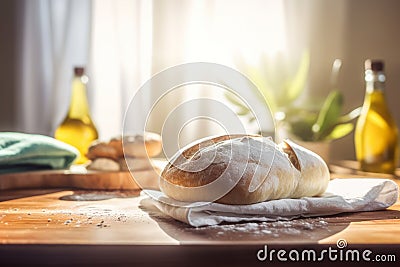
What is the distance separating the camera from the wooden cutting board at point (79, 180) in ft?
4.19

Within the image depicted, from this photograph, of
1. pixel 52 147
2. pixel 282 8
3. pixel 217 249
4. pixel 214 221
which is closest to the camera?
pixel 217 249

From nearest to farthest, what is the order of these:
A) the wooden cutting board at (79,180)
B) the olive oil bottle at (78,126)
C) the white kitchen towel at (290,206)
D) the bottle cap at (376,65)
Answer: the white kitchen towel at (290,206) < the wooden cutting board at (79,180) < the bottle cap at (376,65) < the olive oil bottle at (78,126)

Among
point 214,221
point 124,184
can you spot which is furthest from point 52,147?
point 214,221

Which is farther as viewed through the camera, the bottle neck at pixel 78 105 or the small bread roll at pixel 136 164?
the bottle neck at pixel 78 105

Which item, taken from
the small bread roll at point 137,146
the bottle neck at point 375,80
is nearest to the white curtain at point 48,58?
the small bread roll at point 137,146

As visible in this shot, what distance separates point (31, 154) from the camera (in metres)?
1.35

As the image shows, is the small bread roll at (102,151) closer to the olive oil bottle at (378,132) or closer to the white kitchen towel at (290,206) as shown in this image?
the white kitchen towel at (290,206)

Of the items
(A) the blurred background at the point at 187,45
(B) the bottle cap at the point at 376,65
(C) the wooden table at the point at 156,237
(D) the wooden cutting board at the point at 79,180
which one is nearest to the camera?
(C) the wooden table at the point at 156,237

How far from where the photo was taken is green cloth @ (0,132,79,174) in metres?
1.32

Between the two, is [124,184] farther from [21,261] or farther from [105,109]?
[105,109]

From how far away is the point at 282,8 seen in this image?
2213 millimetres

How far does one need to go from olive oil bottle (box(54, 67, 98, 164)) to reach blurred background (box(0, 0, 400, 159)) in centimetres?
50

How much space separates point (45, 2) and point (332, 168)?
1229mm

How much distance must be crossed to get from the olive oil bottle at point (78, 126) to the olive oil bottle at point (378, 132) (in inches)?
27.6
